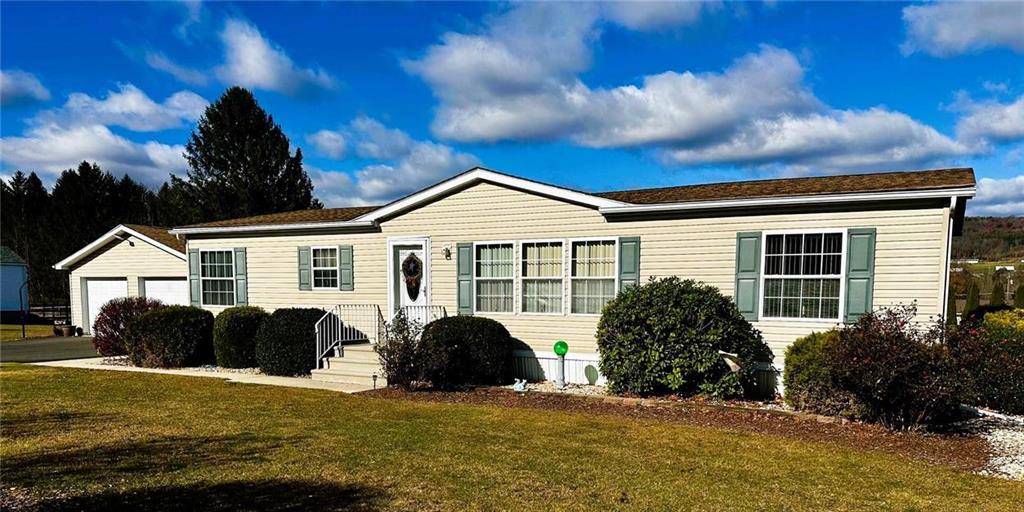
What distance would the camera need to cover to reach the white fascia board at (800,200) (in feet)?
24.6

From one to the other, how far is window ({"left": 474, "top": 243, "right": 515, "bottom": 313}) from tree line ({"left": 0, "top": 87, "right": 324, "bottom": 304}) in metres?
24.9

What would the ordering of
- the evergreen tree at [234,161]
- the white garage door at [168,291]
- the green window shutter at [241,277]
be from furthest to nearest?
the evergreen tree at [234,161] < the white garage door at [168,291] < the green window shutter at [241,277]

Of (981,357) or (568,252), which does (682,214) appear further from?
(981,357)

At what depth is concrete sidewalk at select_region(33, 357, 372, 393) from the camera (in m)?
9.77

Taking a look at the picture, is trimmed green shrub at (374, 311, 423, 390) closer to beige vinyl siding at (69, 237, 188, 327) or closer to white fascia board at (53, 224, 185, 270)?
white fascia board at (53, 224, 185, 270)

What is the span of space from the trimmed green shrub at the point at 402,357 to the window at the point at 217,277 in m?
6.53

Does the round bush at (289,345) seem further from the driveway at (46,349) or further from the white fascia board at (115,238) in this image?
the white fascia board at (115,238)

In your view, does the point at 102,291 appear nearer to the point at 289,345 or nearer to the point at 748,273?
the point at 289,345

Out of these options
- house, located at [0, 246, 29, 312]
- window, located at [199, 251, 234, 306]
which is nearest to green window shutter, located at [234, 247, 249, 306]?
window, located at [199, 251, 234, 306]

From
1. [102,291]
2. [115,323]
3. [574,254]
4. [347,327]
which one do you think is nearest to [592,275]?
[574,254]

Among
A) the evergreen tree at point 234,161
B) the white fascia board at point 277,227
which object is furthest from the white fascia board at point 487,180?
the evergreen tree at point 234,161

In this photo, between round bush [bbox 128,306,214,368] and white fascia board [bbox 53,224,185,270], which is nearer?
round bush [bbox 128,306,214,368]

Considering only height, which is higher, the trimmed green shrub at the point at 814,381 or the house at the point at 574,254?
the house at the point at 574,254

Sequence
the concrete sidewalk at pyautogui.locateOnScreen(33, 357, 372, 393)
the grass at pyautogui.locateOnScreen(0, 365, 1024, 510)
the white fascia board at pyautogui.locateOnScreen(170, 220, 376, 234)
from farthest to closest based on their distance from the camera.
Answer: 1. the white fascia board at pyautogui.locateOnScreen(170, 220, 376, 234)
2. the concrete sidewalk at pyautogui.locateOnScreen(33, 357, 372, 393)
3. the grass at pyautogui.locateOnScreen(0, 365, 1024, 510)
